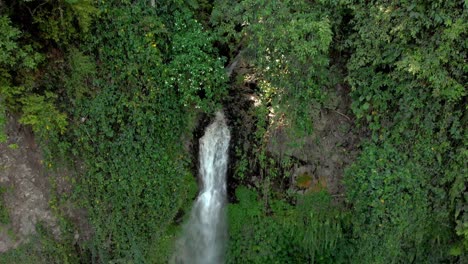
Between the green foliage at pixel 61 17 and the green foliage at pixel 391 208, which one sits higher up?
the green foliage at pixel 61 17

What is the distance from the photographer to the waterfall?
323 inches

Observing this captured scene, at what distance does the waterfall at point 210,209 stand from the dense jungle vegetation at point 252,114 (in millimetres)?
278

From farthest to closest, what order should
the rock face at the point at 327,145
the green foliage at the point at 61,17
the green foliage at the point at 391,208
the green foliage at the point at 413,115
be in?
the rock face at the point at 327,145 → the green foliage at the point at 391,208 → the green foliage at the point at 61,17 → the green foliage at the point at 413,115

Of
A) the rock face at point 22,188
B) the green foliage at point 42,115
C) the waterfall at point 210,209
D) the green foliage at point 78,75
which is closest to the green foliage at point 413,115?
the waterfall at point 210,209

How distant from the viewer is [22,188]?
7320 mm

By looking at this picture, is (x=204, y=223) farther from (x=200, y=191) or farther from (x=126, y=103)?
(x=126, y=103)

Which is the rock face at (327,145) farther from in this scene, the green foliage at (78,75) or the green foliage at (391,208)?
the green foliage at (78,75)

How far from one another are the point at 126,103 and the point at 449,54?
18.3 feet

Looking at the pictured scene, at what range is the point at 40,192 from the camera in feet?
24.4

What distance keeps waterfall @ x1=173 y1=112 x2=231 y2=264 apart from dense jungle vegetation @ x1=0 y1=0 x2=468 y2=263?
278 millimetres

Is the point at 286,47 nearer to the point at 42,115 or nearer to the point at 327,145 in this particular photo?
the point at 327,145

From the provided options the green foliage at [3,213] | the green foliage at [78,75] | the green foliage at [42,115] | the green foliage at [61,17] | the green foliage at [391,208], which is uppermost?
the green foliage at [61,17]

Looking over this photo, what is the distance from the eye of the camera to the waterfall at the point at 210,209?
8.20m

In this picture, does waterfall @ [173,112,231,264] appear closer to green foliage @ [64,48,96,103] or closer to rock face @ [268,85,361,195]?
rock face @ [268,85,361,195]
